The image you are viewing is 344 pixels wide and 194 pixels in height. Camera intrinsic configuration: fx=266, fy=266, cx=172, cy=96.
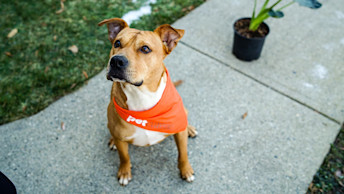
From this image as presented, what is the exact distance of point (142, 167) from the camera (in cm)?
323

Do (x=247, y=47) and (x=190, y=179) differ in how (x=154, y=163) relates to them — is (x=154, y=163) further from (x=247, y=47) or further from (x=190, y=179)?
(x=247, y=47)

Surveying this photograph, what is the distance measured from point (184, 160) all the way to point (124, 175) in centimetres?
71

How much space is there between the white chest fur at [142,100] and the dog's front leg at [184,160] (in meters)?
0.25

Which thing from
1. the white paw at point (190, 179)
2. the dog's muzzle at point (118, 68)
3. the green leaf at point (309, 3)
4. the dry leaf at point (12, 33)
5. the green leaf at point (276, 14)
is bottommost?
the white paw at point (190, 179)

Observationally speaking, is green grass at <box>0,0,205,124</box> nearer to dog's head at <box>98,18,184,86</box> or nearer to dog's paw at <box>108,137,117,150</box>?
dog's paw at <box>108,137,117,150</box>

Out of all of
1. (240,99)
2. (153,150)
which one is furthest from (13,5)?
(240,99)

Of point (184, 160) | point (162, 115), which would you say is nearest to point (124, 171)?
point (184, 160)

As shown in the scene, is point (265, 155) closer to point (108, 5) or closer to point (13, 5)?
point (108, 5)

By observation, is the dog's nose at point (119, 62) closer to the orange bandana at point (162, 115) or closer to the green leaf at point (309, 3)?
the orange bandana at point (162, 115)

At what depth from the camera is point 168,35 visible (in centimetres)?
264

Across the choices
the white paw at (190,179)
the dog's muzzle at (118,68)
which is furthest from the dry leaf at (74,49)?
the white paw at (190,179)

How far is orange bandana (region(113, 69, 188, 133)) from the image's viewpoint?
254 cm

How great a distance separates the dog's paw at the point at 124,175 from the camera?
3.04m

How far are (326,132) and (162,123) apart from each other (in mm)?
2334
